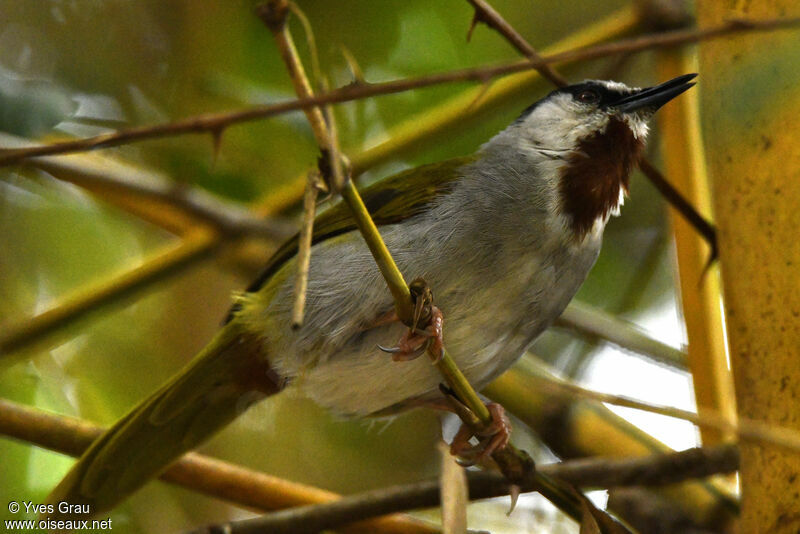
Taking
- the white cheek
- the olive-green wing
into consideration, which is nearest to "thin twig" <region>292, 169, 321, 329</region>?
the olive-green wing

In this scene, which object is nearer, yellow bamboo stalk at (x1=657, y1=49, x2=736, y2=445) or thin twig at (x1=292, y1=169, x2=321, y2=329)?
thin twig at (x1=292, y1=169, x2=321, y2=329)

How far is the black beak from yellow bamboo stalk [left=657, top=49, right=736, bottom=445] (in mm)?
249

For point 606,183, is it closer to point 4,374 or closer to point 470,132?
point 470,132

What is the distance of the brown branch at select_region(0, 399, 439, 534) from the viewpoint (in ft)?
7.60

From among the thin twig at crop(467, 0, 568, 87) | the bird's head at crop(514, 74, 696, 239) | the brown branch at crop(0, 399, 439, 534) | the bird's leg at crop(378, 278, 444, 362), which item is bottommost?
the brown branch at crop(0, 399, 439, 534)

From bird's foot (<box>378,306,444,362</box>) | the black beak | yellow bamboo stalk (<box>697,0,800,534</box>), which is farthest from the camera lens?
the black beak

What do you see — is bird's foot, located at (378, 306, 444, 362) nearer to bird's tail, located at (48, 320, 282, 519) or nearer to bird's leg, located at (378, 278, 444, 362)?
bird's leg, located at (378, 278, 444, 362)

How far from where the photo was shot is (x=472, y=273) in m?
2.51

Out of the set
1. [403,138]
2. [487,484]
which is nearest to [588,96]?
[403,138]

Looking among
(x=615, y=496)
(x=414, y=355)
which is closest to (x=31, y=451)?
(x=414, y=355)

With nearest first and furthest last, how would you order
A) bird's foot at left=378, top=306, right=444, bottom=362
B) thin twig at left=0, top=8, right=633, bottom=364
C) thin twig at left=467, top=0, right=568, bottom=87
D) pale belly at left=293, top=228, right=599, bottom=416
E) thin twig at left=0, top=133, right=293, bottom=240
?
thin twig at left=467, top=0, right=568, bottom=87 < bird's foot at left=378, top=306, right=444, bottom=362 < pale belly at left=293, top=228, right=599, bottom=416 < thin twig at left=0, top=8, right=633, bottom=364 < thin twig at left=0, top=133, right=293, bottom=240

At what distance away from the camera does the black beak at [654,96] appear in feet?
8.91

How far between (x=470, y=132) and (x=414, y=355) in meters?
1.78

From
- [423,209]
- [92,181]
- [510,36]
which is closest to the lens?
[510,36]
